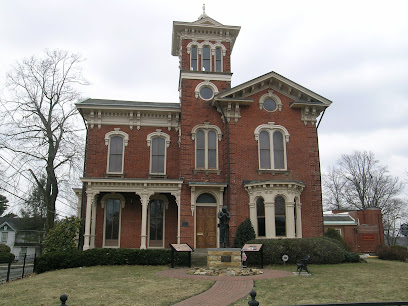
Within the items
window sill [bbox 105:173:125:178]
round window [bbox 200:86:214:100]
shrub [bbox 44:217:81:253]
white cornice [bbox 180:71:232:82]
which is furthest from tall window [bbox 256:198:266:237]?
shrub [bbox 44:217:81:253]

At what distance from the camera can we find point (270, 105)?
2284 centimetres

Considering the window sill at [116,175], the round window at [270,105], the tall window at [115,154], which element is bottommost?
the window sill at [116,175]

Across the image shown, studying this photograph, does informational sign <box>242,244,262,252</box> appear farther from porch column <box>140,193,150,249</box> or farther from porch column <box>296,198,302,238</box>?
porch column <box>140,193,150,249</box>

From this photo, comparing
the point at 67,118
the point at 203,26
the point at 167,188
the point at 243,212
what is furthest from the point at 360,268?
the point at 67,118

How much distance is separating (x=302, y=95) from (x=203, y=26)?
303 inches

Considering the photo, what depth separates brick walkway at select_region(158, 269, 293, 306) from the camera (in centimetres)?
961

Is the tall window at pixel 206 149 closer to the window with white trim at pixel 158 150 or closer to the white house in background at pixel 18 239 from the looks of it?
the window with white trim at pixel 158 150

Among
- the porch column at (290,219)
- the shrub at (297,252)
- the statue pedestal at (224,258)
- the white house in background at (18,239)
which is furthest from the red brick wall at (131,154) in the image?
the white house in background at (18,239)

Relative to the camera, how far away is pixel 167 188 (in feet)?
70.5

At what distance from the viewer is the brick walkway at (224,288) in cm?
961

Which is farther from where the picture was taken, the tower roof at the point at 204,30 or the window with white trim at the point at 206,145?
the tower roof at the point at 204,30

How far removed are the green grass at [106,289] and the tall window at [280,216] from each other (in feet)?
27.8

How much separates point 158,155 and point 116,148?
8.60 ft

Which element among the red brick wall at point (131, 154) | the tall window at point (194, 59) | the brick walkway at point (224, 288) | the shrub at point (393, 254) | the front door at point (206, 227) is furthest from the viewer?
the tall window at point (194, 59)
